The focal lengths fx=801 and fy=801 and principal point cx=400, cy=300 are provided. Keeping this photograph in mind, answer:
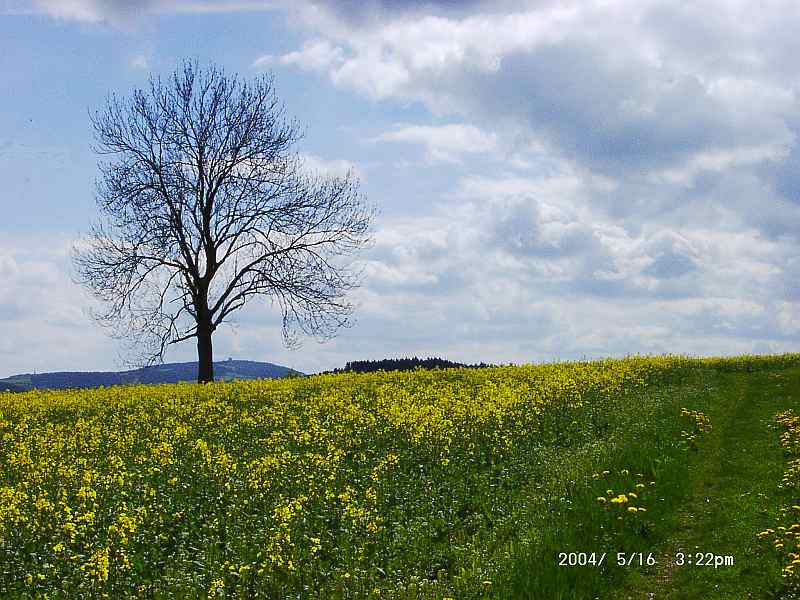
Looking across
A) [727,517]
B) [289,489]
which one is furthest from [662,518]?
[289,489]

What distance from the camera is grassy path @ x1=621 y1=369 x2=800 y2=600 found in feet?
35.9

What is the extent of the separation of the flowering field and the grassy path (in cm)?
103

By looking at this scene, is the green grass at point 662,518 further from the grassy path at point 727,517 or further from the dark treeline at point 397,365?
the dark treeline at point 397,365

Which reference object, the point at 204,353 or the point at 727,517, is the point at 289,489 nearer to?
the point at 727,517

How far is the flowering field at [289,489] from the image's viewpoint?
37.7 ft

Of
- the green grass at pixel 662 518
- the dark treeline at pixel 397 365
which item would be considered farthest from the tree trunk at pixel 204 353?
the green grass at pixel 662 518

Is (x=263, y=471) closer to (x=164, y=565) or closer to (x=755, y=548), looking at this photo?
(x=164, y=565)

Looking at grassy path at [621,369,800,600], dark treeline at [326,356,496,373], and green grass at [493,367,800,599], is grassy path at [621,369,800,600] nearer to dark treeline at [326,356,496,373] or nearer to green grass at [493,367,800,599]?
green grass at [493,367,800,599]

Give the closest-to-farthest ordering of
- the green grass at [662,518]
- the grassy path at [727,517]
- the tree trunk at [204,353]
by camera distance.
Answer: the green grass at [662,518] → the grassy path at [727,517] → the tree trunk at [204,353]

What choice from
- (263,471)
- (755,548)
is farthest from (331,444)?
(755,548)

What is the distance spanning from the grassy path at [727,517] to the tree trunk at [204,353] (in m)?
23.5

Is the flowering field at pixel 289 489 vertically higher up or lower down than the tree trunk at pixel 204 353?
lower down

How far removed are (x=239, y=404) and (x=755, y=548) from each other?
17612 mm

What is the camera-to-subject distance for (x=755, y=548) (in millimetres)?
11969
